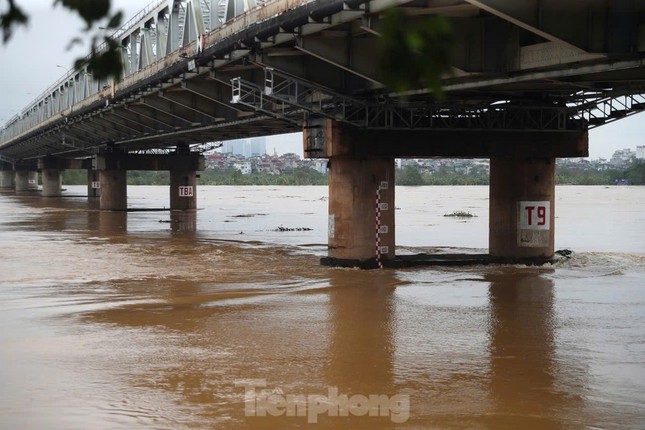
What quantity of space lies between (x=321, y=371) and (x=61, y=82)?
64.2m

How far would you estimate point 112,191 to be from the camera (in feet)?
216

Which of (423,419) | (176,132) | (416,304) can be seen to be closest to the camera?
(423,419)

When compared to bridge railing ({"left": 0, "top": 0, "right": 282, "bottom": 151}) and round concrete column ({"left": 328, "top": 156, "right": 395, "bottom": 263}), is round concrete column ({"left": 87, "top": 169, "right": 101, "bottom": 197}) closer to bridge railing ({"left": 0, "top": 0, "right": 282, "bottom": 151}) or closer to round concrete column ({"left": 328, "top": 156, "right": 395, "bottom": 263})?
bridge railing ({"left": 0, "top": 0, "right": 282, "bottom": 151})

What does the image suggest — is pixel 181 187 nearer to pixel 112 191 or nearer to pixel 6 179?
pixel 112 191

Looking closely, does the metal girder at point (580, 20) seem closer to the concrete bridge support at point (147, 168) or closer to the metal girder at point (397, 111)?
the metal girder at point (397, 111)

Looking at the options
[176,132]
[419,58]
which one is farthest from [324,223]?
[419,58]

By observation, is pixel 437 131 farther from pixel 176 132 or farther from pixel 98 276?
pixel 176 132

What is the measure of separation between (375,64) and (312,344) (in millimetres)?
9764

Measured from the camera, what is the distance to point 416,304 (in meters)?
19.3

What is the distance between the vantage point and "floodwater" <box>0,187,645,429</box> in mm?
10188

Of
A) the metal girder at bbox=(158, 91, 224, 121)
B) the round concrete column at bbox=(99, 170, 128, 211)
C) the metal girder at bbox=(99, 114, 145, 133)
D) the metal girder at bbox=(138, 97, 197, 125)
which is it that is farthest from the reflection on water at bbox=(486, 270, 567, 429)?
the round concrete column at bbox=(99, 170, 128, 211)

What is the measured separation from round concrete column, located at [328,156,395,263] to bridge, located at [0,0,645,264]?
0.03 m

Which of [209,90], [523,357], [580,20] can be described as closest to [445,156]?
[209,90]

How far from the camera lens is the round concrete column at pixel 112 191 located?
65625mm
